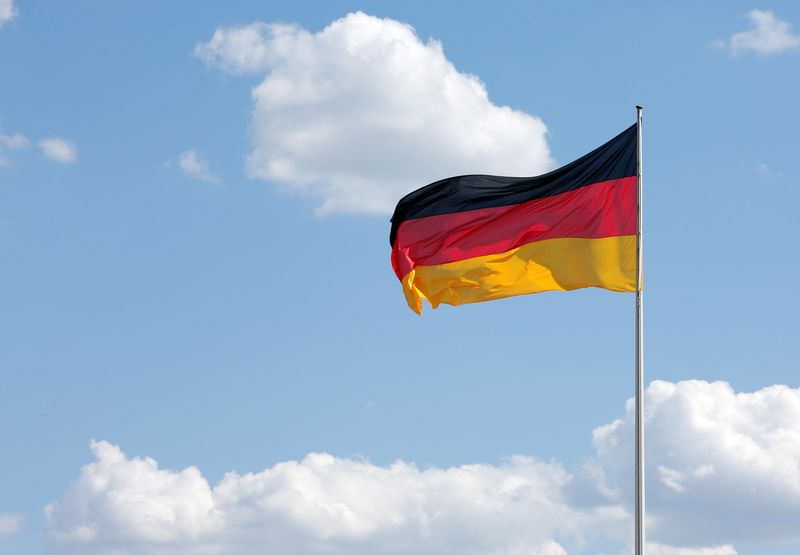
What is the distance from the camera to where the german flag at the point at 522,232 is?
34781mm

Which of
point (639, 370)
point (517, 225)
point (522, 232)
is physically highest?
point (517, 225)

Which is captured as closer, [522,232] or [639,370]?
[639,370]

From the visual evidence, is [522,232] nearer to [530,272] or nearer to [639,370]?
[530,272]

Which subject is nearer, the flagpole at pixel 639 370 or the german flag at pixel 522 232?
the flagpole at pixel 639 370

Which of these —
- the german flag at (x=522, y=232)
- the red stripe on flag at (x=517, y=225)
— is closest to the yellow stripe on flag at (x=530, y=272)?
the german flag at (x=522, y=232)

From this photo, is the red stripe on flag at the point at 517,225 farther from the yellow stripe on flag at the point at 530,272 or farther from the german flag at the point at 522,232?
the yellow stripe on flag at the point at 530,272

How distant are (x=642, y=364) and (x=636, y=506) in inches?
135

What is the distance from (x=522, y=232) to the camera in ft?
118

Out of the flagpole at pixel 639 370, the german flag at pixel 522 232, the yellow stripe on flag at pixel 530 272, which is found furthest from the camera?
the german flag at pixel 522 232

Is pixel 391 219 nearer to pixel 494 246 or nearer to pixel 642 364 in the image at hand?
pixel 494 246

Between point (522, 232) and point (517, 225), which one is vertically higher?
point (517, 225)

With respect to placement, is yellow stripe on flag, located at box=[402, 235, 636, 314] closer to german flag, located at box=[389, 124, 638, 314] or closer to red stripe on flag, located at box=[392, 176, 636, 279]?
german flag, located at box=[389, 124, 638, 314]

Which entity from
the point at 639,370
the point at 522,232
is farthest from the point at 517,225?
the point at 639,370

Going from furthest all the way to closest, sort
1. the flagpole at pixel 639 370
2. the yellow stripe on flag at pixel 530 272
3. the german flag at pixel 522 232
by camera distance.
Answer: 1. the german flag at pixel 522 232
2. the yellow stripe on flag at pixel 530 272
3. the flagpole at pixel 639 370
